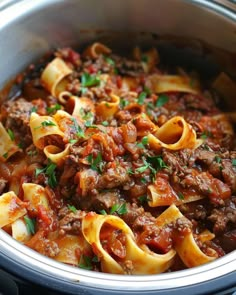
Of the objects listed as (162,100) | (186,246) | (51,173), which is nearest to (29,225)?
(51,173)

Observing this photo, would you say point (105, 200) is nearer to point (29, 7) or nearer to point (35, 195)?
point (35, 195)

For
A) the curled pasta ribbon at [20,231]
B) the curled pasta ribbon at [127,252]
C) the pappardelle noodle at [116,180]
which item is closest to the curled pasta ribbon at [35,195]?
the pappardelle noodle at [116,180]

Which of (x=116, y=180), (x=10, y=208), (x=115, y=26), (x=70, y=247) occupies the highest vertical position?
(x=115, y=26)

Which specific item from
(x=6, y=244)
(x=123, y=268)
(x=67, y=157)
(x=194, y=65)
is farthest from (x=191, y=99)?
(x=6, y=244)

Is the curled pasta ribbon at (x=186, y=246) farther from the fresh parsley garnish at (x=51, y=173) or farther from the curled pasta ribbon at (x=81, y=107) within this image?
the curled pasta ribbon at (x=81, y=107)

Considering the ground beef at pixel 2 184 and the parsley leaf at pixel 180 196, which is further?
the ground beef at pixel 2 184

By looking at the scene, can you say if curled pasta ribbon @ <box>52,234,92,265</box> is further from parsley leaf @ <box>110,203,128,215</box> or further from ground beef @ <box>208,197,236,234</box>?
ground beef @ <box>208,197,236,234</box>

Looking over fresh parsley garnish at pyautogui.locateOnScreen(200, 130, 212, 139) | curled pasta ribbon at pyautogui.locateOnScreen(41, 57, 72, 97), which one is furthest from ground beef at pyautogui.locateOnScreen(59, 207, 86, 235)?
curled pasta ribbon at pyautogui.locateOnScreen(41, 57, 72, 97)
